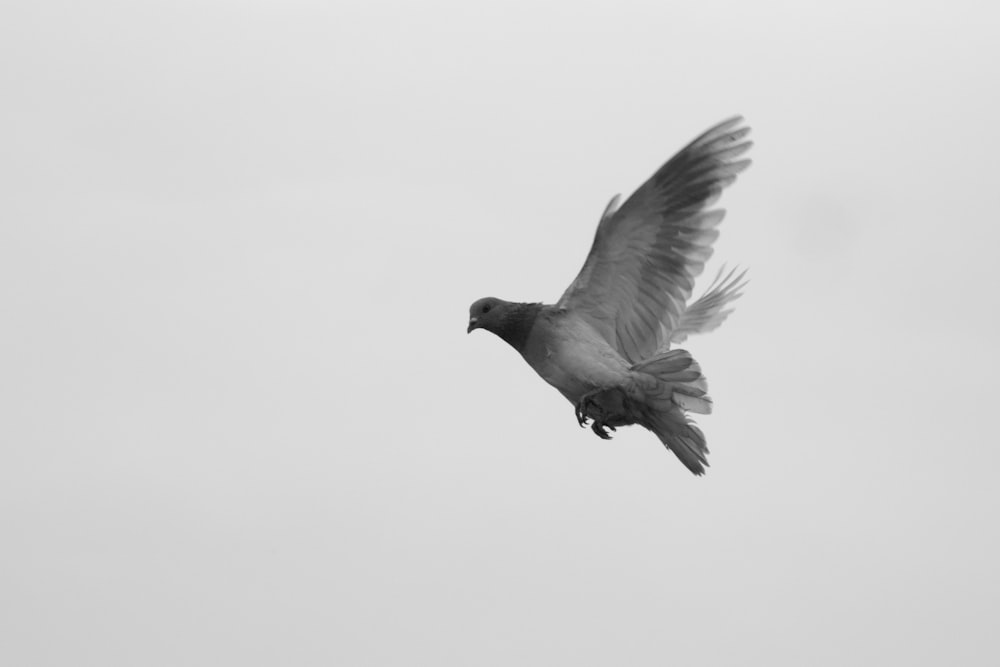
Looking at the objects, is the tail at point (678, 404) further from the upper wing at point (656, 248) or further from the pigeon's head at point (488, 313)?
the pigeon's head at point (488, 313)

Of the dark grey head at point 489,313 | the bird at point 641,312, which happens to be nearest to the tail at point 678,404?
the bird at point 641,312

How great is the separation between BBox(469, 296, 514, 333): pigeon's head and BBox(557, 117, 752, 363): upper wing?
2.66 ft

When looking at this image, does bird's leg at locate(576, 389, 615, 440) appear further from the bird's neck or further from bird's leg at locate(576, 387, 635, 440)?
the bird's neck

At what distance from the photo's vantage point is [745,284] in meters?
30.5

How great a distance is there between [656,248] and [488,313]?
7.69 feet

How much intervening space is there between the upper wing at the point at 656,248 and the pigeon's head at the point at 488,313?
31.9 inches

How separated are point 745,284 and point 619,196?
7326 millimetres

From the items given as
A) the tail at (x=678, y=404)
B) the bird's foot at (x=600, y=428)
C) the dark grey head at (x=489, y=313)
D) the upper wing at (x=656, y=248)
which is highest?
the dark grey head at (x=489, y=313)

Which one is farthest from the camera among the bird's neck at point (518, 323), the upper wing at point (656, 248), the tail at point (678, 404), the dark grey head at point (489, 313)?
the dark grey head at point (489, 313)

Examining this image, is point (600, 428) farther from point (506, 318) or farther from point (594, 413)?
point (506, 318)

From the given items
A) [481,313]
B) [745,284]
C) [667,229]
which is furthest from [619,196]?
[745,284]

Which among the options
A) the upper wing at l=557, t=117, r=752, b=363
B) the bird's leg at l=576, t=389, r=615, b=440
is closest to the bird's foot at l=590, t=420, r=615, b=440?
the bird's leg at l=576, t=389, r=615, b=440

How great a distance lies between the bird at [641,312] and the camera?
23.3 meters

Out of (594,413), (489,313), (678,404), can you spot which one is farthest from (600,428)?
(489,313)
